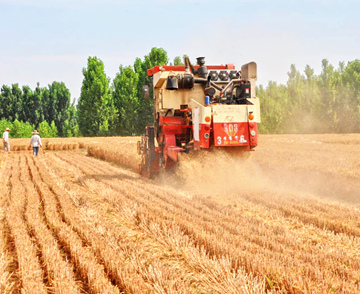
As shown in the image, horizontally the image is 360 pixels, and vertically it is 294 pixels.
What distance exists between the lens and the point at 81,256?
4293 mm

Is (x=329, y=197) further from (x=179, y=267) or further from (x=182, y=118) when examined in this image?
(x=179, y=267)

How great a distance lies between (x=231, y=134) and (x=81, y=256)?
5170 millimetres

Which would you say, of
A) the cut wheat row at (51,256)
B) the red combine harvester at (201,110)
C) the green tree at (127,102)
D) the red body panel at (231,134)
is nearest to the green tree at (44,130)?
the green tree at (127,102)

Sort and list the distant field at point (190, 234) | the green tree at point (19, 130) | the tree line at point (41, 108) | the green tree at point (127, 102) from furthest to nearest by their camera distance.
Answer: the tree line at point (41, 108), the green tree at point (19, 130), the green tree at point (127, 102), the distant field at point (190, 234)

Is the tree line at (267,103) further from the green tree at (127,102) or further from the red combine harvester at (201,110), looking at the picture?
the red combine harvester at (201,110)

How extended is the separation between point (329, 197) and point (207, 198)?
2725 mm

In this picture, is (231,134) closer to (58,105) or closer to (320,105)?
(320,105)

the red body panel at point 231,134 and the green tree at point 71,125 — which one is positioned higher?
the green tree at point 71,125

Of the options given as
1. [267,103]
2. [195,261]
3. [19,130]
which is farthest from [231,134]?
[19,130]

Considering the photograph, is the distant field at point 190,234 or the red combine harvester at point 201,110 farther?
the red combine harvester at point 201,110

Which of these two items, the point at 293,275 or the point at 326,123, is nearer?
the point at 293,275

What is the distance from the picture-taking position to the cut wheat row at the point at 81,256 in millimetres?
3570

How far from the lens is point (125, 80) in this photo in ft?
168

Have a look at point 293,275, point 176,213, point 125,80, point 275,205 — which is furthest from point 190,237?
point 125,80
